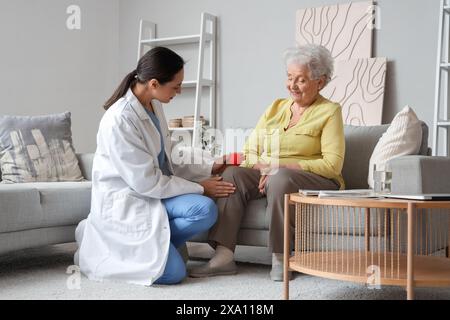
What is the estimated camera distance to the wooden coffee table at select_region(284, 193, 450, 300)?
6.36ft

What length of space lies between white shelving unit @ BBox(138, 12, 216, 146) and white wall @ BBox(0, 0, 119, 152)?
39 cm

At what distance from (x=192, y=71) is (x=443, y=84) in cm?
209

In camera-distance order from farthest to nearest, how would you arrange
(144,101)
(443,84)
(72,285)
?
(443,84) < (144,101) < (72,285)

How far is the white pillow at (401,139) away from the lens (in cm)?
285

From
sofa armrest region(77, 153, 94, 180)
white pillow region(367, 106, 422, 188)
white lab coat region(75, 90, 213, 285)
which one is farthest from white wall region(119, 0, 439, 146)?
white lab coat region(75, 90, 213, 285)

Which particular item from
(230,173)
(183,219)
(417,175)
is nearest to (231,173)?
(230,173)

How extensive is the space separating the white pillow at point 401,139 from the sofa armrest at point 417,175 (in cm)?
21

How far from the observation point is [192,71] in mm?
5305

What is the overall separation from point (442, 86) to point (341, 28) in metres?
0.84

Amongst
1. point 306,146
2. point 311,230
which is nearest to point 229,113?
point 306,146

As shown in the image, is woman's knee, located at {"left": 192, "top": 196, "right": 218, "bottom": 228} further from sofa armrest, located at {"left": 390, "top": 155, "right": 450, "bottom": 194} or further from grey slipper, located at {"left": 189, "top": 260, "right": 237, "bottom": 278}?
sofa armrest, located at {"left": 390, "top": 155, "right": 450, "bottom": 194}

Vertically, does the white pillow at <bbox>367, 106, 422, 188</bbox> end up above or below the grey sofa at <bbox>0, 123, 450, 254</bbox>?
above

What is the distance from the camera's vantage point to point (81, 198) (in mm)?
3098

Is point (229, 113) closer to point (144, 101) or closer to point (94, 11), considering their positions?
point (94, 11)
